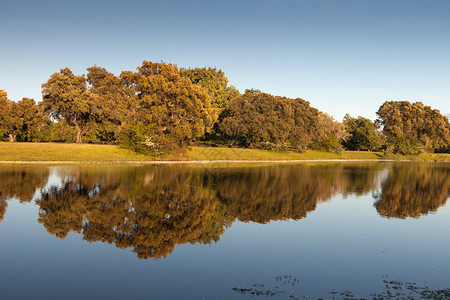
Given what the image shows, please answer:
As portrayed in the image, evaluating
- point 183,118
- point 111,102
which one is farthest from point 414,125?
point 111,102

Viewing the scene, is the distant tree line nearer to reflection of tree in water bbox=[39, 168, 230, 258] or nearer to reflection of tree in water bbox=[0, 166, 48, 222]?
reflection of tree in water bbox=[0, 166, 48, 222]

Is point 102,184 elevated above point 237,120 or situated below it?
below

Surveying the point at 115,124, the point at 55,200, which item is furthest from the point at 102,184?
the point at 115,124

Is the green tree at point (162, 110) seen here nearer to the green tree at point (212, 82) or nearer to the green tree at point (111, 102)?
the green tree at point (111, 102)

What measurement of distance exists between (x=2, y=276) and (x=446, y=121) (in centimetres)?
14267

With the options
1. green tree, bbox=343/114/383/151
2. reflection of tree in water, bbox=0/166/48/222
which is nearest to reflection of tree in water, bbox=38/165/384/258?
reflection of tree in water, bbox=0/166/48/222

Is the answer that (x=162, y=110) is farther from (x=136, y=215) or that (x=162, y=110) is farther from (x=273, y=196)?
(x=136, y=215)

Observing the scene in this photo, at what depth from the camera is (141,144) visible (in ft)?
185

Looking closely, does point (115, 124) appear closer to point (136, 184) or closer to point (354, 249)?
point (136, 184)

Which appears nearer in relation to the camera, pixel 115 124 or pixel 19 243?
pixel 19 243

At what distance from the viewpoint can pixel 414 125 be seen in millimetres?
120000

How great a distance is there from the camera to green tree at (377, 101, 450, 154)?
115 metres

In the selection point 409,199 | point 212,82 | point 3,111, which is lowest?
point 409,199

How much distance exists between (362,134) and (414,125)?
1927 cm
